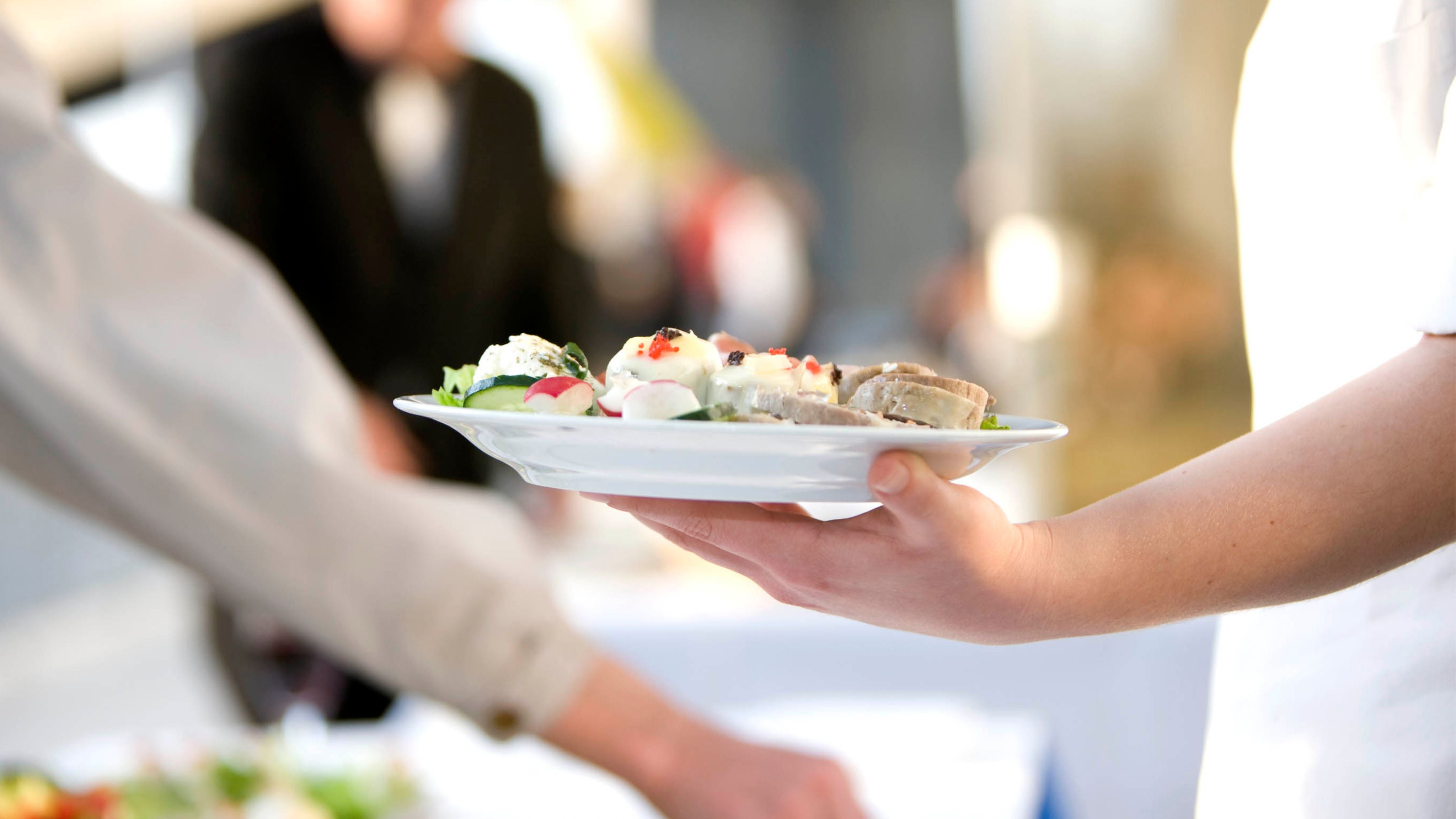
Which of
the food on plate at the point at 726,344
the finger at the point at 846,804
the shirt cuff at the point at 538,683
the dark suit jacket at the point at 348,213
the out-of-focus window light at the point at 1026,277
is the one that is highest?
the out-of-focus window light at the point at 1026,277

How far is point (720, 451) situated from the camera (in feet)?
1.72

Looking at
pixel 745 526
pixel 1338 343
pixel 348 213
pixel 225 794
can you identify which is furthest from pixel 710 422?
pixel 348 213

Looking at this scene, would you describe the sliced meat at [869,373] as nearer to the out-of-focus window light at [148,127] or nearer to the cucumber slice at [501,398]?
the cucumber slice at [501,398]

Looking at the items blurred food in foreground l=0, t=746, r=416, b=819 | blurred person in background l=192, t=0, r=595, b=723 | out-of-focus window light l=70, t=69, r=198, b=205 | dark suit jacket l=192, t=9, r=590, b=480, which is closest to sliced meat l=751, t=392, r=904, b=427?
blurred food in foreground l=0, t=746, r=416, b=819

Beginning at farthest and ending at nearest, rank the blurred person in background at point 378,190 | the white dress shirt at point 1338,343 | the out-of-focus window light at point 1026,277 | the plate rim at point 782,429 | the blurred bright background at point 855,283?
1. the out-of-focus window light at point 1026,277
2. the blurred person in background at point 378,190
3. the blurred bright background at point 855,283
4. the white dress shirt at point 1338,343
5. the plate rim at point 782,429

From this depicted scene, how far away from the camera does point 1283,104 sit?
2.55ft

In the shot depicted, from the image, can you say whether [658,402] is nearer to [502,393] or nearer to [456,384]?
[502,393]

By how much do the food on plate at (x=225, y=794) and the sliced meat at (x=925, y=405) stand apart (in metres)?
1.09

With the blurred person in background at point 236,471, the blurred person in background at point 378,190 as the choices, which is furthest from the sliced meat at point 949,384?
the blurred person in background at point 378,190

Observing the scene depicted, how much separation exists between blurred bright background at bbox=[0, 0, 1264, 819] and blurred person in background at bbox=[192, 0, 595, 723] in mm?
168

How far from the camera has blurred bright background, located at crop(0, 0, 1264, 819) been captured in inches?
70.6

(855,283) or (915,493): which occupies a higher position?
(855,283)

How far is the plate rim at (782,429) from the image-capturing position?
1.63 ft

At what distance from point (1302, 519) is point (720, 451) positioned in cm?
32
